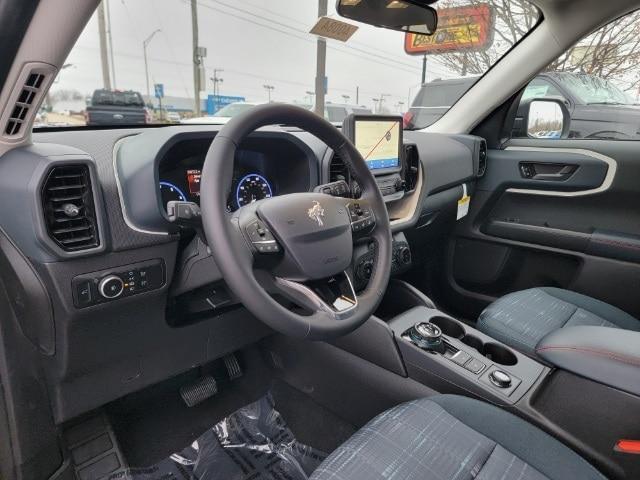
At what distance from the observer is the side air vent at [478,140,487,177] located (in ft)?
8.21

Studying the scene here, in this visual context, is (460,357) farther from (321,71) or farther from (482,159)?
(321,71)

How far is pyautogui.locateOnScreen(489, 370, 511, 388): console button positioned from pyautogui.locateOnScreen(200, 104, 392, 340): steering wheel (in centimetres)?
56

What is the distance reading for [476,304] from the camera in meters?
2.58

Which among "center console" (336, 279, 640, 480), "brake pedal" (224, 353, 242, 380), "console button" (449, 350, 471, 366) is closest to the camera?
"center console" (336, 279, 640, 480)

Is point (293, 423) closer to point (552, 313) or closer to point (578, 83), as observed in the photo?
point (552, 313)

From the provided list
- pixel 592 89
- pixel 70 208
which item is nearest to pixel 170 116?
pixel 70 208

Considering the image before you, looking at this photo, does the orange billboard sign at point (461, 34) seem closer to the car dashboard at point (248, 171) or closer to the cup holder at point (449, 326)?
the car dashboard at point (248, 171)

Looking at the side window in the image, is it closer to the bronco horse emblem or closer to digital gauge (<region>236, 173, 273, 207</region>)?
digital gauge (<region>236, 173, 273, 207</region>)

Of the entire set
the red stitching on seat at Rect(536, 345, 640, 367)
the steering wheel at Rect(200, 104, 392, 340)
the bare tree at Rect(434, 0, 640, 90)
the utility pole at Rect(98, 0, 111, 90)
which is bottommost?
the red stitching on seat at Rect(536, 345, 640, 367)

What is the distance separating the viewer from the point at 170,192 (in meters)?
1.36

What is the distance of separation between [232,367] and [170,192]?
978mm

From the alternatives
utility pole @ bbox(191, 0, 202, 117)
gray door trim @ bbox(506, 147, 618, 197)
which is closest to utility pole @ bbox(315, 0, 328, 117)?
utility pole @ bbox(191, 0, 202, 117)

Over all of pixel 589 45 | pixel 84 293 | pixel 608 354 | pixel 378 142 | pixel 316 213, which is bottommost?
pixel 608 354

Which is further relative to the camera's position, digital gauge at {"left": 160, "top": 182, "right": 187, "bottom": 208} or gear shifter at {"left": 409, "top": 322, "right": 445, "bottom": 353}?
gear shifter at {"left": 409, "top": 322, "right": 445, "bottom": 353}
